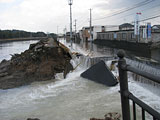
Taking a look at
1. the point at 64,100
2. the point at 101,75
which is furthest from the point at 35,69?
the point at 64,100

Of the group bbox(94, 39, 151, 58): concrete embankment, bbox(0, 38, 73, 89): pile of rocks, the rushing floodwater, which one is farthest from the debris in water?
bbox(94, 39, 151, 58): concrete embankment

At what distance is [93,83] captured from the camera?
10812 mm

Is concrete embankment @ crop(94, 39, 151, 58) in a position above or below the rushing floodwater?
above

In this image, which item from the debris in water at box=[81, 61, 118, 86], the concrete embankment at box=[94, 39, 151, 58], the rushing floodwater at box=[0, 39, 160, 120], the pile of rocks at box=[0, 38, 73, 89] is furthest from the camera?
the concrete embankment at box=[94, 39, 151, 58]

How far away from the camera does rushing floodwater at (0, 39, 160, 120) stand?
267 inches

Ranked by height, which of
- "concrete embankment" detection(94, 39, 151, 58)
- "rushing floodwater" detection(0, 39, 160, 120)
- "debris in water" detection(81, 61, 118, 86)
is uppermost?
"concrete embankment" detection(94, 39, 151, 58)

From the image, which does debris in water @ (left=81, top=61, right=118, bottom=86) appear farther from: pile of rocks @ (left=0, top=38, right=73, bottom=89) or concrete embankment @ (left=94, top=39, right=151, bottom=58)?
concrete embankment @ (left=94, top=39, right=151, bottom=58)

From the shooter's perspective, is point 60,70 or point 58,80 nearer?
point 58,80

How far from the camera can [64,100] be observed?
832 cm

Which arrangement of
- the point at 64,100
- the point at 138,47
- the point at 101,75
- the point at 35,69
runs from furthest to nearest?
1. the point at 138,47
2. the point at 35,69
3. the point at 101,75
4. the point at 64,100

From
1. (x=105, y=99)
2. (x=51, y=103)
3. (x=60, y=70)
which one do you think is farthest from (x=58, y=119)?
(x=60, y=70)

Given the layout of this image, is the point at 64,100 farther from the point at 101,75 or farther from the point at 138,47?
the point at 138,47

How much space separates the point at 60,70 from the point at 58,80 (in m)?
1.62

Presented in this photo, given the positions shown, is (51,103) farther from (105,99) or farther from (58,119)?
(105,99)
